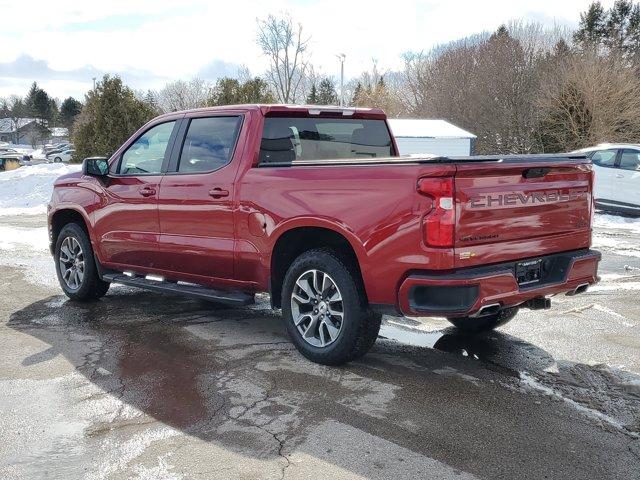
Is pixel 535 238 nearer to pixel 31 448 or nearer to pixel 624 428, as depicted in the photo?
pixel 624 428

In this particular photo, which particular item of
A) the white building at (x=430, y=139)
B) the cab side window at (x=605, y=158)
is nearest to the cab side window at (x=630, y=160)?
the cab side window at (x=605, y=158)

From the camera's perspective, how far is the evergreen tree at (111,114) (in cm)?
2341

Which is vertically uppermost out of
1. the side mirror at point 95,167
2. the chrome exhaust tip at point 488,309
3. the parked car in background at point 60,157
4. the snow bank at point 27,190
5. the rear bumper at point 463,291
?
the side mirror at point 95,167

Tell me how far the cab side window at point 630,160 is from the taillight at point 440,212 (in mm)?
11772

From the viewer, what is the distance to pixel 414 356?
5016 millimetres

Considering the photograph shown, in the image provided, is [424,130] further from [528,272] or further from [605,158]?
[528,272]

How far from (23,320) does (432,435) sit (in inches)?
170

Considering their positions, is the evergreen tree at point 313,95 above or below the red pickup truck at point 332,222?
above

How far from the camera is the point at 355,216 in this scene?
14.1ft

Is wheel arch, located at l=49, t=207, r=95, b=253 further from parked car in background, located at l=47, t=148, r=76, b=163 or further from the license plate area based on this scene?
parked car in background, located at l=47, t=148, r=76, b=163

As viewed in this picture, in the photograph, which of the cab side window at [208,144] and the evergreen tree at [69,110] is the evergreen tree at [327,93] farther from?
the cab side window at [208,144]

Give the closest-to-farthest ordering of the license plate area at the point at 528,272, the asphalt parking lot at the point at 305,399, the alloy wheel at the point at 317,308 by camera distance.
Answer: the asphalt parking lot at the point at 305,399
the license plate area at the point at 528,272
the alloy wheel at the point at 317,308

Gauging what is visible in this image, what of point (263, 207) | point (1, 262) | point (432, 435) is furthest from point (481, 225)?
point (1, 262)

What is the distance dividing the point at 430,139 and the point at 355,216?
18862 mm
